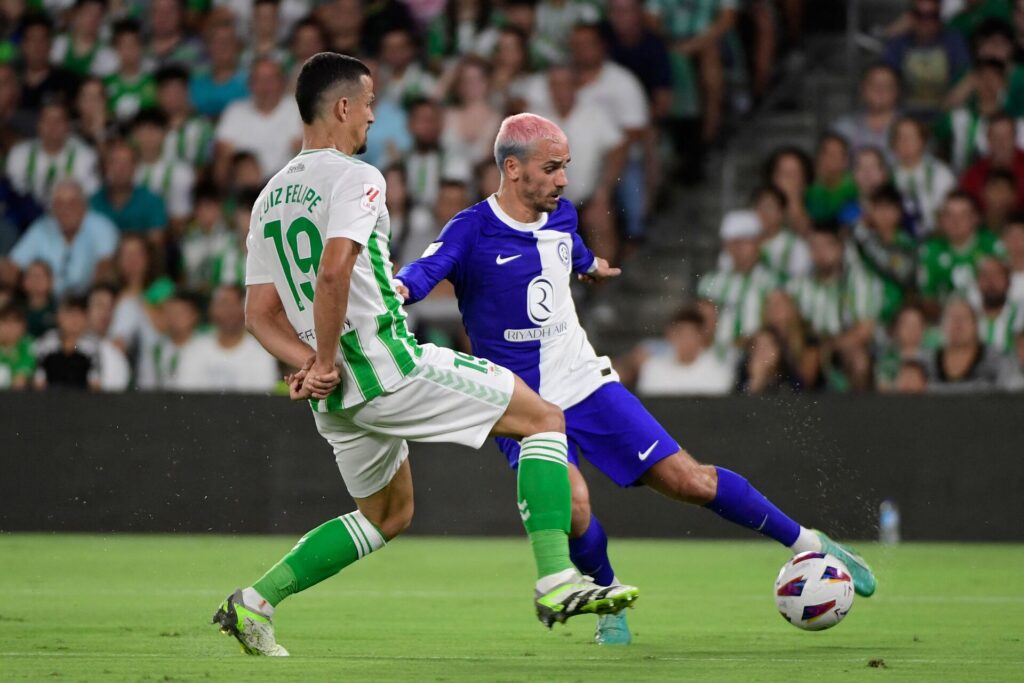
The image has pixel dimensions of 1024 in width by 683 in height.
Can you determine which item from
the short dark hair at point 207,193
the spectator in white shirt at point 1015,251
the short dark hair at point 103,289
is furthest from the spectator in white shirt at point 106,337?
the spectator in white shirt at point 1015,251

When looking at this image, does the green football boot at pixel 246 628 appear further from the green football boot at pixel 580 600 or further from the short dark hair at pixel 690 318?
the short dark hair at pixel 690 318

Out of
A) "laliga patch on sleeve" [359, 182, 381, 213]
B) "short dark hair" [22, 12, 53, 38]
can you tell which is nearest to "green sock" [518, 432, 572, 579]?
"laliga patch on sleeve" [359, 182, 381, 213]

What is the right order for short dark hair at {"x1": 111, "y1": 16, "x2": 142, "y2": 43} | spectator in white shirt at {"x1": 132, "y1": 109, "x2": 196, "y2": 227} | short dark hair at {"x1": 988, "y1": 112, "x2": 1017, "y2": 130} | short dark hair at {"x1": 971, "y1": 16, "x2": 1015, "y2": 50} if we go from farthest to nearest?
short dark hair at {"x1": 111, "y1": 16, "x2": 142, "y2": 43}, spectator in white shirt at {"x1": 132, "y1": 109, "x2": 196, "y2": 227}, short dark hair at {"x1": 971, "y1": 16, "x2": 1015, "y2": 50}, short dark hair at {"x1": 988, "y1": 112, "x2": 1017, "y2": 130}

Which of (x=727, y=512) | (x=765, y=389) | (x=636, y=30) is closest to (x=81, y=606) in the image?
(x=727, y=512)

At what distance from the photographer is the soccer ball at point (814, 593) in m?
6.26

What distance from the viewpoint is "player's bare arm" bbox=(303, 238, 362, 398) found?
5352 mm

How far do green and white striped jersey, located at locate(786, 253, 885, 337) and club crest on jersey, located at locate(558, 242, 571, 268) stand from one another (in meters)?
5.46

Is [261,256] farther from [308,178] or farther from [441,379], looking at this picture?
[441,379]

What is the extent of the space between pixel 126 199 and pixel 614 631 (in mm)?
8343

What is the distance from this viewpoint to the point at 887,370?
1195cm

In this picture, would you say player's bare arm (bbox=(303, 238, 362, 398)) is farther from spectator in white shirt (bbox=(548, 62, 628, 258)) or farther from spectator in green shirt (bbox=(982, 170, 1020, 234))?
spectator in green shirt (bbox=(982, 170, 1020, 234))

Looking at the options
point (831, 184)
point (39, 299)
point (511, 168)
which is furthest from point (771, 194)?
point (511, 168)

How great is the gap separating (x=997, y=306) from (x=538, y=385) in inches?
240

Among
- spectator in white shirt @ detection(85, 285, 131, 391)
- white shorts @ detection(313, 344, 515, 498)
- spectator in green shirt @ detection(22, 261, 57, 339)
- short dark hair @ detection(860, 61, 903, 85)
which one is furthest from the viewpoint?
short dark hair @ detection(860, 61, 903, 85)
